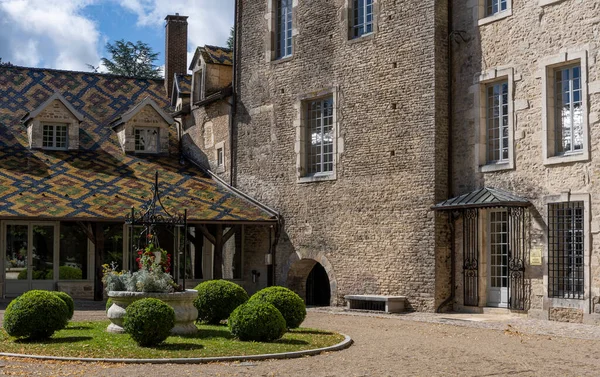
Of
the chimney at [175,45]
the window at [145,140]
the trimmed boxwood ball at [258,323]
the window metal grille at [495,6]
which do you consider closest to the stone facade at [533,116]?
the window metal grille at [495,6]

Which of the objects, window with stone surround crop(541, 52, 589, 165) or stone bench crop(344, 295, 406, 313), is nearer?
window with stone surround crop(541, 52, 589, 165)

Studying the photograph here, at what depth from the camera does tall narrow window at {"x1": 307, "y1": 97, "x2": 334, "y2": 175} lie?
19609mm

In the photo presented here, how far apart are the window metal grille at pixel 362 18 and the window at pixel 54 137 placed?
8.47 metres

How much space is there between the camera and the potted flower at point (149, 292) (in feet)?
37.8

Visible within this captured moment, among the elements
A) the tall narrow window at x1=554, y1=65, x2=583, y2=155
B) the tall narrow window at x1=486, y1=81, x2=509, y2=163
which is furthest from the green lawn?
the tall narrow window at x1=486, y1=81, x2=509, y2=163

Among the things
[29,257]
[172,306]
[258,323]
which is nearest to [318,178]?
[29,257]

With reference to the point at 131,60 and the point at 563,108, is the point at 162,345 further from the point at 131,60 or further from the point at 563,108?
the point at 131,60

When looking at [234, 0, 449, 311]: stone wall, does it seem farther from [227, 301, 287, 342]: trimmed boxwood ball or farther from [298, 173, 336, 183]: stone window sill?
[227, 301, 287, 342]: trimmed boxwood ball

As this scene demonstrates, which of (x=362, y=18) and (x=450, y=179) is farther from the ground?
(x=362, y=18)

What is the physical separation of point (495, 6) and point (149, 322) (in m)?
9.72

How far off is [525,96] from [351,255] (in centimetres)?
502

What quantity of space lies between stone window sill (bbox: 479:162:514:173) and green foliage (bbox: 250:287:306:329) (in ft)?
18.0

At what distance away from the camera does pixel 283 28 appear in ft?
69.4

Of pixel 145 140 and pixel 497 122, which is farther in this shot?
pixel 145 140
